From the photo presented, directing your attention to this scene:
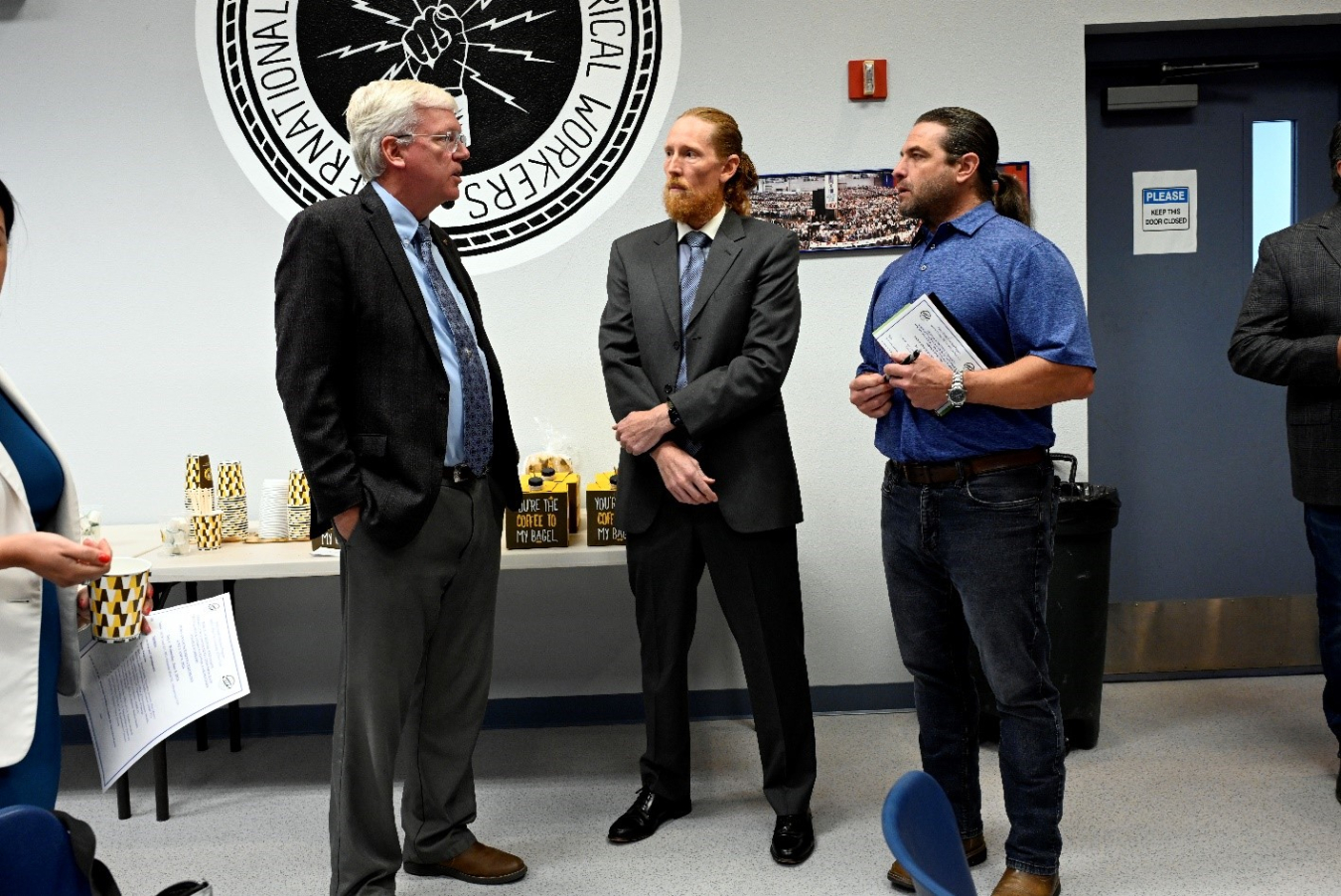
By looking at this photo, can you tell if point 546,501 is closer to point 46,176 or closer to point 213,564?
point 213,564

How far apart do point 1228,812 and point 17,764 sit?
282 cm

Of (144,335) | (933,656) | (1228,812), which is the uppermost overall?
(144,335)

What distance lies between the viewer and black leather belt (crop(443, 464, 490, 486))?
2625mm

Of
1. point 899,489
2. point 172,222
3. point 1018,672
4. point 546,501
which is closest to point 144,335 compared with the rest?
point 172,222

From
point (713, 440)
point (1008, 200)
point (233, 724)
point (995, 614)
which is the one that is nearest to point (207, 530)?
point (233, 724)

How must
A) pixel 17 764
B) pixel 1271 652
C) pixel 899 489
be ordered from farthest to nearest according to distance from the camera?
1. pixel 1271 652
2. pixel 899 489
3. pixel 17 764

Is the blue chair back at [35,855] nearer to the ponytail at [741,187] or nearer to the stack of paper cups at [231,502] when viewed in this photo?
the ponytail at [741,187]

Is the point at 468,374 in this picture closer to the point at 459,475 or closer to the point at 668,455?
the point at 459,475

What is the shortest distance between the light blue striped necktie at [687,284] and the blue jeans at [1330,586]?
1.77m

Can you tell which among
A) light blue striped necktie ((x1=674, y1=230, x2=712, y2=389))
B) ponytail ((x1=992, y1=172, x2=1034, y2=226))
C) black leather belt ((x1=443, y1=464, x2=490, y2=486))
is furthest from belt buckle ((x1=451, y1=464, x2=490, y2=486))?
ponytail ((x1=992, y1=172, x2=1034, y2=226))

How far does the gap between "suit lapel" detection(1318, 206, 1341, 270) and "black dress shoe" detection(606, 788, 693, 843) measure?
228 cm

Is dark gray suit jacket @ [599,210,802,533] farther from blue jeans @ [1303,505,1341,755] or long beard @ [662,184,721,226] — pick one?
blue jeans @ [1303,505,1341,755]

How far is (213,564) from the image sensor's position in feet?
10.5

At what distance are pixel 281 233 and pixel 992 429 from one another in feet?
8.28
